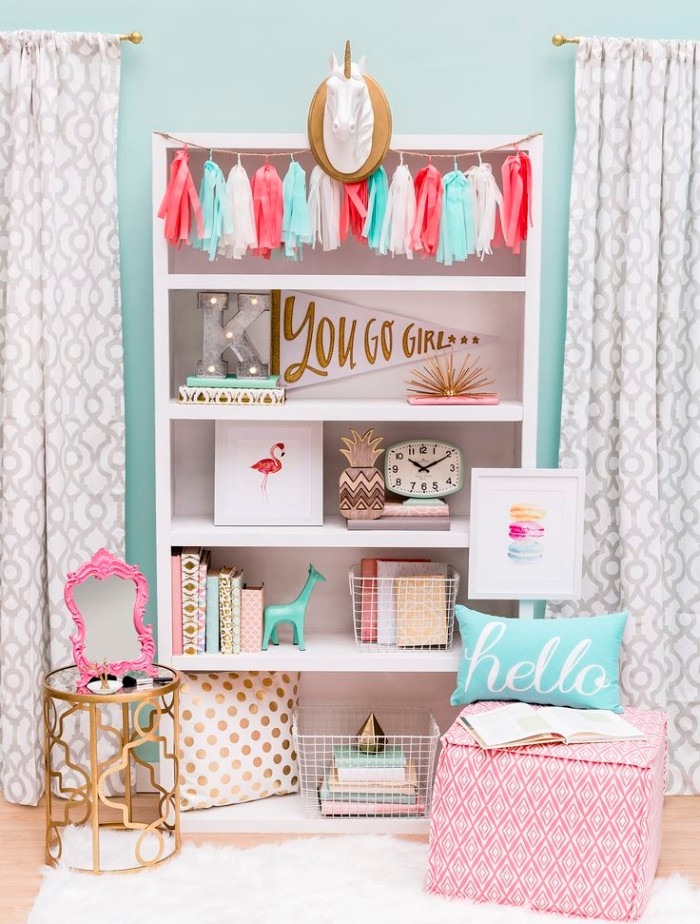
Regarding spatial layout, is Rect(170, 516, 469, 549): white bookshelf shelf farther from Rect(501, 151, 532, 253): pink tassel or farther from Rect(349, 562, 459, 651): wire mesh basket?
Rect(501, 151, 532, 253): pink tassel

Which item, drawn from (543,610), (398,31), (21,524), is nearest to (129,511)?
(21,524)

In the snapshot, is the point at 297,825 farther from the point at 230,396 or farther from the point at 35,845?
the point at 230,396

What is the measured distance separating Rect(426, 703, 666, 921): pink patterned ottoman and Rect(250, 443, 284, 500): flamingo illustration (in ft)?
2.64

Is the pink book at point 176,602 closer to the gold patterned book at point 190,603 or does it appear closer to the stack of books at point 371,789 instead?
the gold patterned book at point 190,603

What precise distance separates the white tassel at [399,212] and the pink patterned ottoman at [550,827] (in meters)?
1.19

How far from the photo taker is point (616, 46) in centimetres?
262

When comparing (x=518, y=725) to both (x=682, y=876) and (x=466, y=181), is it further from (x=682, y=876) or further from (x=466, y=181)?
(x=466, y=181)

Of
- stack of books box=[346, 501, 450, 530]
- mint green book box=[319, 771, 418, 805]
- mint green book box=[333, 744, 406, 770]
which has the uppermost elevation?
stack of books box=[346, 501, 450, 530]

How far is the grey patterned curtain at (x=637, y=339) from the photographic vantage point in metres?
2.63

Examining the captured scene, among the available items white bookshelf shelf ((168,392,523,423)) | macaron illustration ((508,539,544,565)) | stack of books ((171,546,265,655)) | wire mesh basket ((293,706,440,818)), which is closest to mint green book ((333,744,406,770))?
wire mesh basket ((293,706,440,818))

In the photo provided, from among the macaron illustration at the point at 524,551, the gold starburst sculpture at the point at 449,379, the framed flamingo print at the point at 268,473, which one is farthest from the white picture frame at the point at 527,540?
the framed flamingo print at the point at 268,473

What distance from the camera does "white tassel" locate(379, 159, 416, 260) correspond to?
2.40m

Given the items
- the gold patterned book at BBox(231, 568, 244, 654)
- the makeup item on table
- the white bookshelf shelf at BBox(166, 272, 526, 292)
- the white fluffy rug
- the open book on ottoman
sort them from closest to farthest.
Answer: the white fluffy rug → the open book on ottoman → the makeup item on table → the white bookshelf shelf at BBox(166, 272, 526, 292) → the gold patterned book at BBox(231, 568, 244, 654)

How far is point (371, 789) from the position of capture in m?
2.56
